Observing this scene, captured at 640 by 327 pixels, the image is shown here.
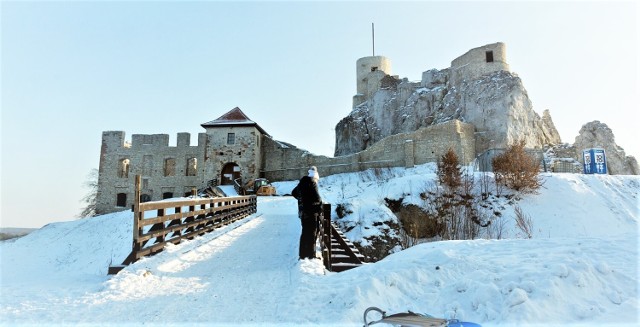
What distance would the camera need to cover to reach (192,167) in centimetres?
3216

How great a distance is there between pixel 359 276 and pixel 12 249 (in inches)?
798

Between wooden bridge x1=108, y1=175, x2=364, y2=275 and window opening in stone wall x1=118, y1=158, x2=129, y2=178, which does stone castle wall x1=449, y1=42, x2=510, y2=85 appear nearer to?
wooden bridge x1=108, y1=175, x2=364, y2=275

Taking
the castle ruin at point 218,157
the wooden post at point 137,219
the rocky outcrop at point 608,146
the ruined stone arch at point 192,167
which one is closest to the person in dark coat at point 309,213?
the wooden post at point 137,219

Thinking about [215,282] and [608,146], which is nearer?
[215,282]

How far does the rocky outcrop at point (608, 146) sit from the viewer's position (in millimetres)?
31125

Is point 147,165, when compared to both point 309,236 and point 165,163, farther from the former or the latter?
point 309,236

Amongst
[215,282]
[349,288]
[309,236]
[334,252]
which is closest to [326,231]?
[334,252]

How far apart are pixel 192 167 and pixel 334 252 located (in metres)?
27.2

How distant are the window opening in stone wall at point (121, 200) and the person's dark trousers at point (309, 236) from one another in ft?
99.2

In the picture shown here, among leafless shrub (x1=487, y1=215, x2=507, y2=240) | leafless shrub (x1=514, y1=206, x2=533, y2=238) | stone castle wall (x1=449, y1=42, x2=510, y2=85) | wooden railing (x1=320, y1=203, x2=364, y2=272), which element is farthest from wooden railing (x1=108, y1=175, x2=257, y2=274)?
stone castle wall (x1=449, y1=42, x2=510, y2=85)

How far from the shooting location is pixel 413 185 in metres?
20.0

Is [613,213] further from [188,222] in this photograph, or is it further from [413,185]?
[188,222]

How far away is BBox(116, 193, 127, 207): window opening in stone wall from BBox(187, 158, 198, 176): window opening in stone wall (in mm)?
6008

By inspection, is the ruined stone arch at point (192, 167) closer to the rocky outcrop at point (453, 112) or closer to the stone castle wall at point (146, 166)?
the stone castle wall at point (146, 166)
